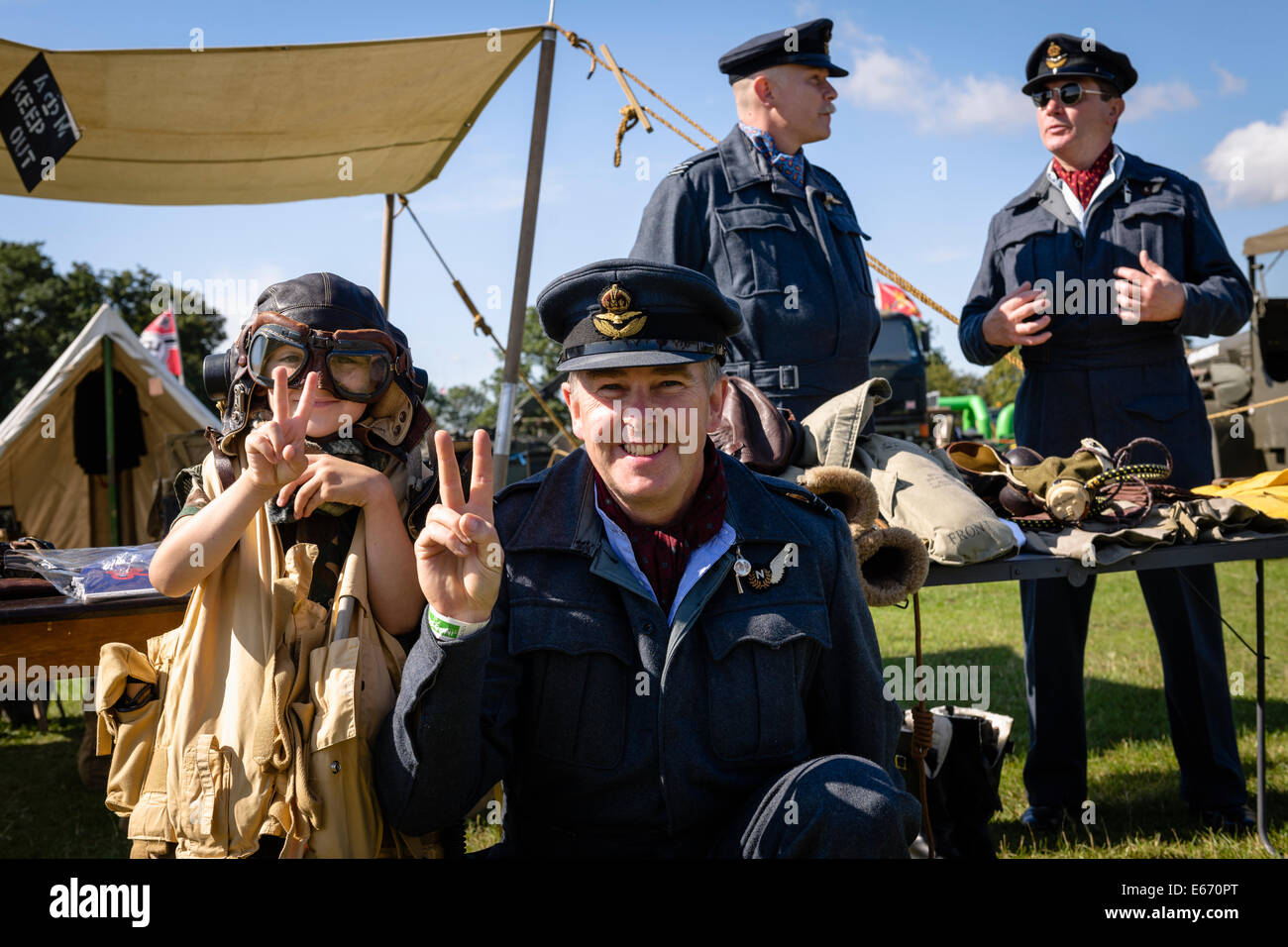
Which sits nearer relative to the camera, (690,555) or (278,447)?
(278,447)

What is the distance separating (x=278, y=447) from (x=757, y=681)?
1.00m

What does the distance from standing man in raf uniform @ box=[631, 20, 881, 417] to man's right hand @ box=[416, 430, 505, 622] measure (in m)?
2.11

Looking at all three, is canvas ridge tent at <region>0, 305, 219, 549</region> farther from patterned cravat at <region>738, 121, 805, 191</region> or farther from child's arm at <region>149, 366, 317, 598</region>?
child's arm at <region>149, 366, 317, 598</region>

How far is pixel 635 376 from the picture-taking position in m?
2.05

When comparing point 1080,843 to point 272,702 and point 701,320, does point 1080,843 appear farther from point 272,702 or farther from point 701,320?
point 272,702

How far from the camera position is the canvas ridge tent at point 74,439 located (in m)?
7.77

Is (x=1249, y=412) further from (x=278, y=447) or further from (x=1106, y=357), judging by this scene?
(x=278, y=447)

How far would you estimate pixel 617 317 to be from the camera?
2.09m

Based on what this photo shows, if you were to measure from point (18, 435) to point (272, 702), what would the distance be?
7184 mm

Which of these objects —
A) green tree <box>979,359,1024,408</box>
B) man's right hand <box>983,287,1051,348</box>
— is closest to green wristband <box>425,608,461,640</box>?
man's right hand <box>983,287,1051,348</box>

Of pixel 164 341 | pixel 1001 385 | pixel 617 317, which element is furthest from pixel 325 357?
pixel 1001 385

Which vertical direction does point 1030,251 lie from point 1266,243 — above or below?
below
